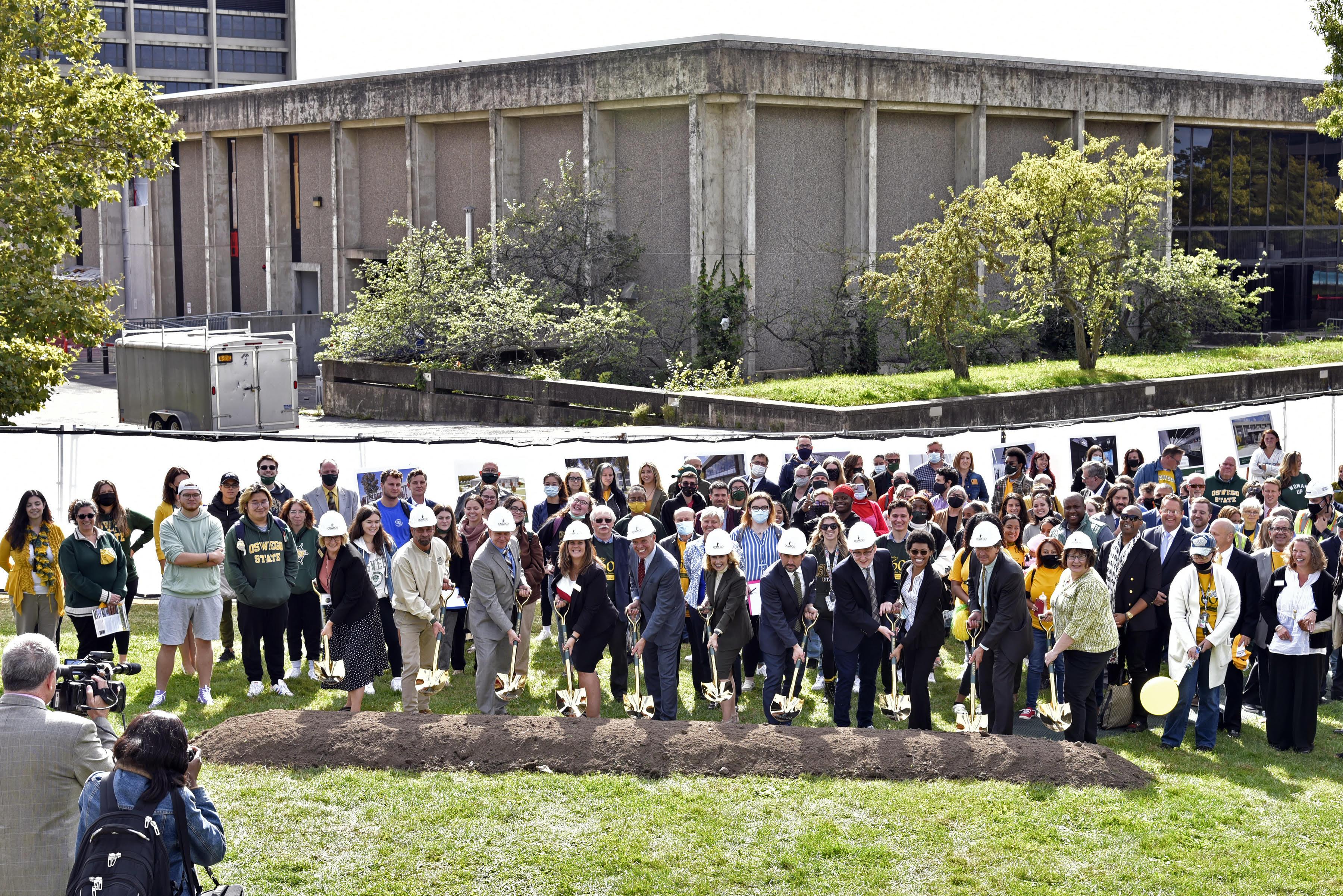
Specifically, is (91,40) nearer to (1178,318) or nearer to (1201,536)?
(1201,536)

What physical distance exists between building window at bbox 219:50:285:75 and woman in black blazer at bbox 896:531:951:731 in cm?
9438

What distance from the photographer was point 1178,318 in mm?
38062

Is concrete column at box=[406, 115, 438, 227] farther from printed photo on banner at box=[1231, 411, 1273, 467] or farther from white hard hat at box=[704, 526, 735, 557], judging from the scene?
white hard hat at box=[704, 526, 735, 557]

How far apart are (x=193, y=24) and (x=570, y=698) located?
9294 centimetres

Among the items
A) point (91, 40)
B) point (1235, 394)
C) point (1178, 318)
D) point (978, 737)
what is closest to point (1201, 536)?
point (978, 737)

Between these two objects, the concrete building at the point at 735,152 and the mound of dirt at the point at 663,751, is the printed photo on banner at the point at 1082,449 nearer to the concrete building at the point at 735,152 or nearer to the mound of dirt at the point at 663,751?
the mound of dirt at the point at 663,751

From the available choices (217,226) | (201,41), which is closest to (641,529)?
(217,226)

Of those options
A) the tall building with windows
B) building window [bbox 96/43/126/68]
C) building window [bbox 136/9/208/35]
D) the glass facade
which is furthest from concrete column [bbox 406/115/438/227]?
building window [bbox 136/9/208/35]

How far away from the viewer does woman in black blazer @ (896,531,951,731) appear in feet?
35.7

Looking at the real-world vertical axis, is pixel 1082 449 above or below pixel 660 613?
above

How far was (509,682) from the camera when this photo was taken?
1145cm

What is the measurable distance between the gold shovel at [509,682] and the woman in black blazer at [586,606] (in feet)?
1.50

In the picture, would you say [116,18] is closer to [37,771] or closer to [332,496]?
[332,496]

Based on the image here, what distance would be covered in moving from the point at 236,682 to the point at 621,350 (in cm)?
2007
